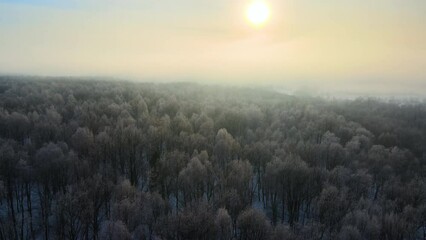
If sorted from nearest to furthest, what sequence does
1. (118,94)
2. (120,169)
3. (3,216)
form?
(3,216) → (120,169) → (118,94)

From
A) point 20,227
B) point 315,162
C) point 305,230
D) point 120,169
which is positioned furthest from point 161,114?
point 305,230

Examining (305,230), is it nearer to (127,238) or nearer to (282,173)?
(282,173)

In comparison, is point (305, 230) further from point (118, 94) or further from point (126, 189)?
point (118, 94)

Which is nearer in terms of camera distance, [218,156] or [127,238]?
[127,238]

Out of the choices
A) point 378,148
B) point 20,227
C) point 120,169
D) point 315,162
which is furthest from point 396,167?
point 20,227

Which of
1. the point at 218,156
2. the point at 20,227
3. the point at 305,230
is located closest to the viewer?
the point at 305,230

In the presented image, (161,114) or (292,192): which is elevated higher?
(161,114)
